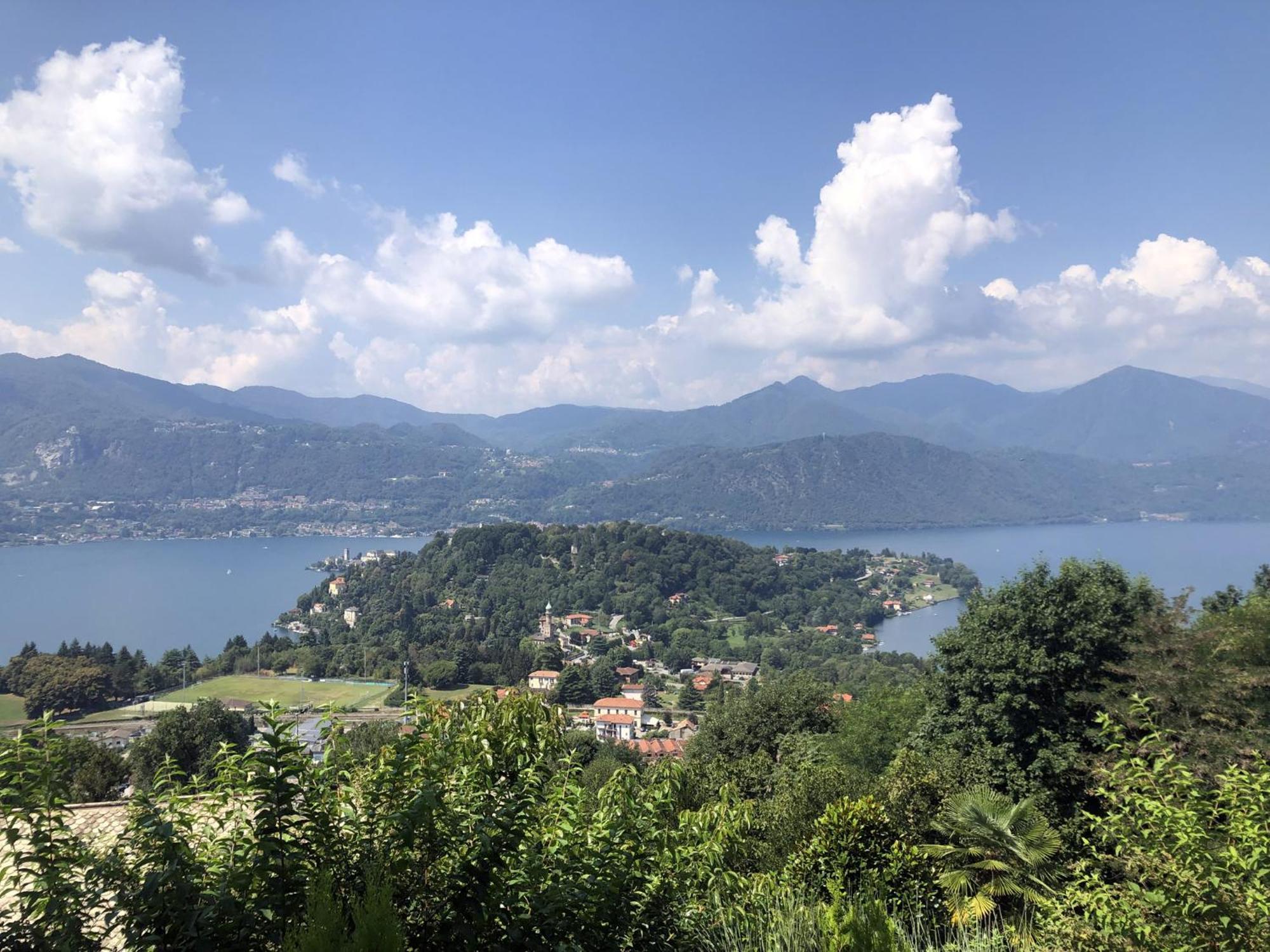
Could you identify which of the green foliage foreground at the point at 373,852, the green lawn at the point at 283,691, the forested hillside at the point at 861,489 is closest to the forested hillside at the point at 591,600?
the green lawn at the point at 283,691

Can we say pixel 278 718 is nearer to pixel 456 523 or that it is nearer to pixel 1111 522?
pixel 456 523

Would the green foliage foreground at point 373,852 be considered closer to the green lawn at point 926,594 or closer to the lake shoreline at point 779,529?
the green lawn at point 926,594

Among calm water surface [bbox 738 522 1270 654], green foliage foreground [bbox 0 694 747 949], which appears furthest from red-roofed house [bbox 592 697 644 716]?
green foliage foreground [bbox 0 694 747 949]

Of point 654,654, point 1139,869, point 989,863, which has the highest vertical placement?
point 1139,869

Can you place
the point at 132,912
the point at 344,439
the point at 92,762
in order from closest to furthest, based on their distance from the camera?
the point at 132,912 < the point at 92,762 < the point at 344,439

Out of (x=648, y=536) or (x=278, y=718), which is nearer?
(x=278, y=718)

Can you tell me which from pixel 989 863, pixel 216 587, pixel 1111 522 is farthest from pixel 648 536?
pixel 1111 522

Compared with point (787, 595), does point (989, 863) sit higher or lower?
higher
